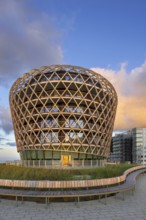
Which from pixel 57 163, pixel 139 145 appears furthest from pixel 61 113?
pixel 139 145

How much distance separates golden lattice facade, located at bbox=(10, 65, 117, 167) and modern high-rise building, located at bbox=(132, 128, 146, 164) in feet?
180

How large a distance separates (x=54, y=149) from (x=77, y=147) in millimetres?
4388

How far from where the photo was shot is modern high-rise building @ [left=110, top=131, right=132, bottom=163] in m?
95.7

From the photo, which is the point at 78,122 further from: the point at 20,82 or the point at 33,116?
the point at 20,82

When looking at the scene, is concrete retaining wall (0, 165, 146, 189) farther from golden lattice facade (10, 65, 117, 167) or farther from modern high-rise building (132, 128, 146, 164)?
modern high-rise building (132, 128, 146, 164)

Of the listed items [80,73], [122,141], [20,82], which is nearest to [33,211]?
[80,73]

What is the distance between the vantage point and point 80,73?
36.8 metres

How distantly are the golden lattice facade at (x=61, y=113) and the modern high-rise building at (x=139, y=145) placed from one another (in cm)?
5487

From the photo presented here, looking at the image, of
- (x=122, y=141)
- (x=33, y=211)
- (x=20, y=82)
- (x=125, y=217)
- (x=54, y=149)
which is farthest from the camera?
(x=122, y=141)

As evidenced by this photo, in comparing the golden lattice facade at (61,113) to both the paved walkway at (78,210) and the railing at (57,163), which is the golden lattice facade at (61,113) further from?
the paved walkway at (78,210)

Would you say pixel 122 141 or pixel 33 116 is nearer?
pixel 33 116

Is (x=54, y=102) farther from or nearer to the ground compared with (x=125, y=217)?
farther from the ground

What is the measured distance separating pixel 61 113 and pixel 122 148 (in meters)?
75.2

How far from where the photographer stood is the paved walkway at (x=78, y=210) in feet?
26.6
